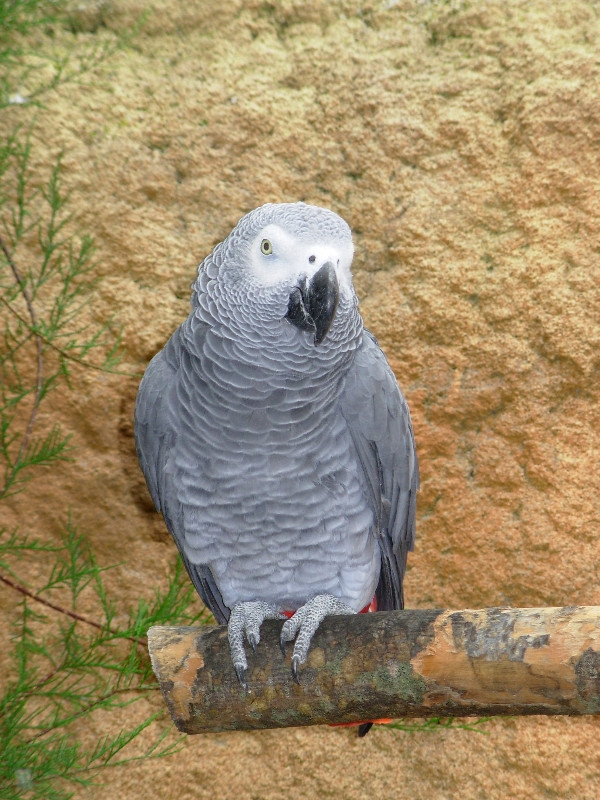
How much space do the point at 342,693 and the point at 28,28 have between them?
195 centimetres

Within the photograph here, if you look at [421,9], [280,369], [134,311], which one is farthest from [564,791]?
[421,9]

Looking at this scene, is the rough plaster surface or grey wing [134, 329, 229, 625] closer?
grey wing [134, 329, 229, 625]

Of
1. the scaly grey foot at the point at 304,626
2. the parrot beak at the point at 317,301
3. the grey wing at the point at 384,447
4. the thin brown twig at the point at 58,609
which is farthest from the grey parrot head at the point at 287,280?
the thin brown twig at the point at 58,609

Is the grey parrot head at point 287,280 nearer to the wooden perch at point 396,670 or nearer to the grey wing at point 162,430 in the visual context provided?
the grey wing at point 162,430

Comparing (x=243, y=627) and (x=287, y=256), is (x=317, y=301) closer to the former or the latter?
(x=287, y=256)

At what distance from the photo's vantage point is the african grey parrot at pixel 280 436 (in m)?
1.29

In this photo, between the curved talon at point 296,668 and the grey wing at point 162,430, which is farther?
the grey wing at point 162,430

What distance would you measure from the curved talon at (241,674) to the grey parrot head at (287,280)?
1.93 ft

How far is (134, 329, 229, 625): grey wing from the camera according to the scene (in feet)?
4.95

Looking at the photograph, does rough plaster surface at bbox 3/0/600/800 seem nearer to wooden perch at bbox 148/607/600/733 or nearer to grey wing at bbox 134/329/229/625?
grey wing at bbox 134/329/229/625

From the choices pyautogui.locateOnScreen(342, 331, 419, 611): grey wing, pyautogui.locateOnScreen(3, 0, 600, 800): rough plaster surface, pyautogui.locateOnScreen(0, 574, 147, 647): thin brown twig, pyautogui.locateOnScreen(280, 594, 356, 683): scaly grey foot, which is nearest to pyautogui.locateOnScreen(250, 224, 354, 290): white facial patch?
pyautogui.locateOnScreen(342, 331, 419, 611): grey wing

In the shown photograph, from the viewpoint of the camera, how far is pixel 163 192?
2.07m

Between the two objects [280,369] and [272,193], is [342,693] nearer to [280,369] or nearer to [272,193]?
[280,369]

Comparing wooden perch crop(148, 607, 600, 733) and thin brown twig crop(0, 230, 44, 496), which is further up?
thin brown twig crop(0, 230, 44, 496)
